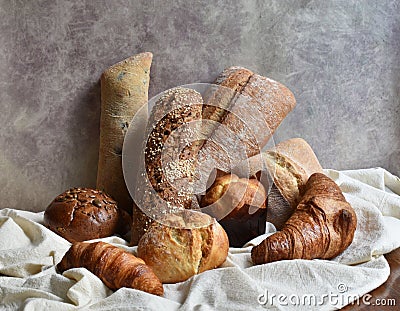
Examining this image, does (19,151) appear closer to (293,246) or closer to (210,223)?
(210,223)

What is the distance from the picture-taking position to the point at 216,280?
4.99 ft

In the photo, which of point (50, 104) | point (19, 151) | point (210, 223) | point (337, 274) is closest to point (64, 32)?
point (50, 104)

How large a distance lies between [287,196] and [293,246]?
1.03ft

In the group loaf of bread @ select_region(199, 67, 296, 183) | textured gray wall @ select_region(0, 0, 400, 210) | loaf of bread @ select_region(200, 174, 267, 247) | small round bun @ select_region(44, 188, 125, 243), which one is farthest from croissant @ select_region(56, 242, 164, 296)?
textured gray wall @ select_region(0, 0, 400, 210)

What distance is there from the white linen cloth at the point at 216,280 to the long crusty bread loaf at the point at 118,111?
28 centimetres

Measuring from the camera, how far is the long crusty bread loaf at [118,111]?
200 cm

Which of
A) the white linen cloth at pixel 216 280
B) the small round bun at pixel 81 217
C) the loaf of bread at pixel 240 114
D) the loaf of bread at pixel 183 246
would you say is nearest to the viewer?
the white linen cloth at pixel 216 280

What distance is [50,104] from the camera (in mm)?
2014

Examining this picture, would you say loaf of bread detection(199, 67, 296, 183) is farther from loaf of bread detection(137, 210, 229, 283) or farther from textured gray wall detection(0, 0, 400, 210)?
loaf of bread detection(137, 210, 229, 283)

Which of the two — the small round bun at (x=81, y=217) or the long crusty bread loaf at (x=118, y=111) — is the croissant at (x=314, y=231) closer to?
the small round bun at (x=81, y=217)

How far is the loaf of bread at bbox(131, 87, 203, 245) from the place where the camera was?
178 cm

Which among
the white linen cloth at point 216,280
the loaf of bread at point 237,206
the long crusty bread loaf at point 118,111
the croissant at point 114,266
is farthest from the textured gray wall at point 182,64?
the croissant at point 114,266

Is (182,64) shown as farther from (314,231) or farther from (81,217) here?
(314,231)

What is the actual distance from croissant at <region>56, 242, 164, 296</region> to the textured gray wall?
0.58m
